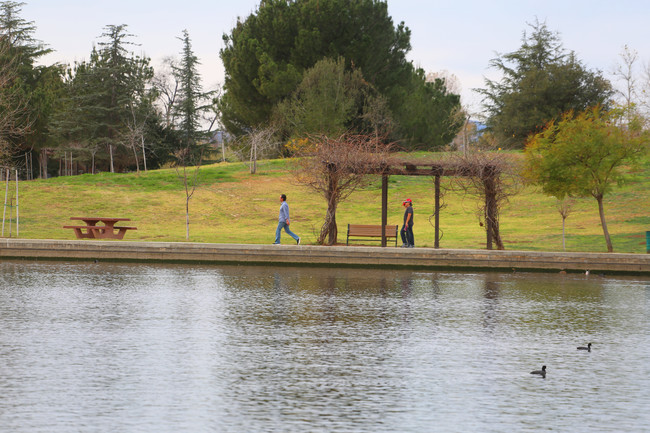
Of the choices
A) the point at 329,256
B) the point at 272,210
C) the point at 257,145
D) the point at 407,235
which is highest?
the point at 257,145

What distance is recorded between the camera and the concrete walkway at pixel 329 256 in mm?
21094

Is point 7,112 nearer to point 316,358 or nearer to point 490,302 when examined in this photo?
point 490,302

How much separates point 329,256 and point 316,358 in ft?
41.4

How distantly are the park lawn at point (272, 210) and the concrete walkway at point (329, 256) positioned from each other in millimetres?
4423

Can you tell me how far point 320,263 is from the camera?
71.9ft

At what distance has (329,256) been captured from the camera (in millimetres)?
21969

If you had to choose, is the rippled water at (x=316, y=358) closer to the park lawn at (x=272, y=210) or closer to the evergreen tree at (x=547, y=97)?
the park lawn at (x=272, y=210)

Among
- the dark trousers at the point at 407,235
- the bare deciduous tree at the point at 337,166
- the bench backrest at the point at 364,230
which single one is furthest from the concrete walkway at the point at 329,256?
the bench backrest at the point at 364,230

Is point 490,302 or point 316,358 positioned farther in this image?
point 490,302

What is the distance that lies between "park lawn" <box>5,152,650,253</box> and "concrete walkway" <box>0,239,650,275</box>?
14.5 ft

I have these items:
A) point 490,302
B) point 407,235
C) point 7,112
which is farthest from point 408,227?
point 7,112

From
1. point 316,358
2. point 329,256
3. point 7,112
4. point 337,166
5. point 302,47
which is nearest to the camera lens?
point 316,358

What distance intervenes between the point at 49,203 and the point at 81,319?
27703 millimetres

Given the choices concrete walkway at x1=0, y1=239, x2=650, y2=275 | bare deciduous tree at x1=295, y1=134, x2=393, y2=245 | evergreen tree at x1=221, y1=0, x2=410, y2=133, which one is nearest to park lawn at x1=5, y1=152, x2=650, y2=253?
bare deciduous tree at x1=295, y1=134, x2=393, y2=245
